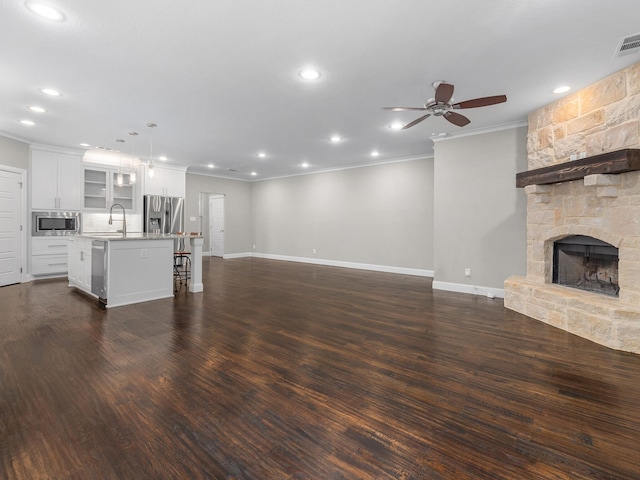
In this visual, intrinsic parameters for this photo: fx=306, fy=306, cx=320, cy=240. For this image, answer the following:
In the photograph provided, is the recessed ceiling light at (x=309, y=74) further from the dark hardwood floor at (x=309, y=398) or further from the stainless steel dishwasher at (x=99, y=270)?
the stainless steel dishwasher at (x=99, y=270)

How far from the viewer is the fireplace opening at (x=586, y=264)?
3.69 meters

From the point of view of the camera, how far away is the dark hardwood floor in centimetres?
157

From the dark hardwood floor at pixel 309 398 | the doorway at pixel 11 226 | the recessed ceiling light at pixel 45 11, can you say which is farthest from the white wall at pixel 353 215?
the recessed ceiling light at pixel 45 11

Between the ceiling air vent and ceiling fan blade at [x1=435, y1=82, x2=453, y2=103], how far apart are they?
4.79 feet

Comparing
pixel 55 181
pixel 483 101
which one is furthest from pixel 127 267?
pixel 483 101

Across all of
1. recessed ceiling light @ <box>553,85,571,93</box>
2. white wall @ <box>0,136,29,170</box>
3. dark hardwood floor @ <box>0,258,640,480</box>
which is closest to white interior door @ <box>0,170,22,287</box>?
white wall @ <box>0,136,29,170</box>

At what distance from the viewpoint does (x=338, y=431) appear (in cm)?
181

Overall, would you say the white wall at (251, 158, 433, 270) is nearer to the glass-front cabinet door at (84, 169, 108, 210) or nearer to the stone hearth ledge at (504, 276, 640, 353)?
the stone hearth ledge at (504, 276, 640, 353)

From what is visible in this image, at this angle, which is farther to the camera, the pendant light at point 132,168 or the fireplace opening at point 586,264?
the pendant light at point 132,168

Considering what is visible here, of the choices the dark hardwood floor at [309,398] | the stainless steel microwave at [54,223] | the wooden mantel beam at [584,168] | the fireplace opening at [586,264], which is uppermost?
the wooden mantel beam at [584,168]

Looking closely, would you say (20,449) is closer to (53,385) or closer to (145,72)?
(53,385)

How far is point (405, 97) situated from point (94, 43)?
132 inches

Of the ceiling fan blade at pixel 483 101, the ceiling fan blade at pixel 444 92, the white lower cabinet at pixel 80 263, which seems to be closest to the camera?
the ceiling fan blade at pixel 444 92

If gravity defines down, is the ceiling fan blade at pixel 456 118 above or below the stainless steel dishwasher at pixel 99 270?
above
